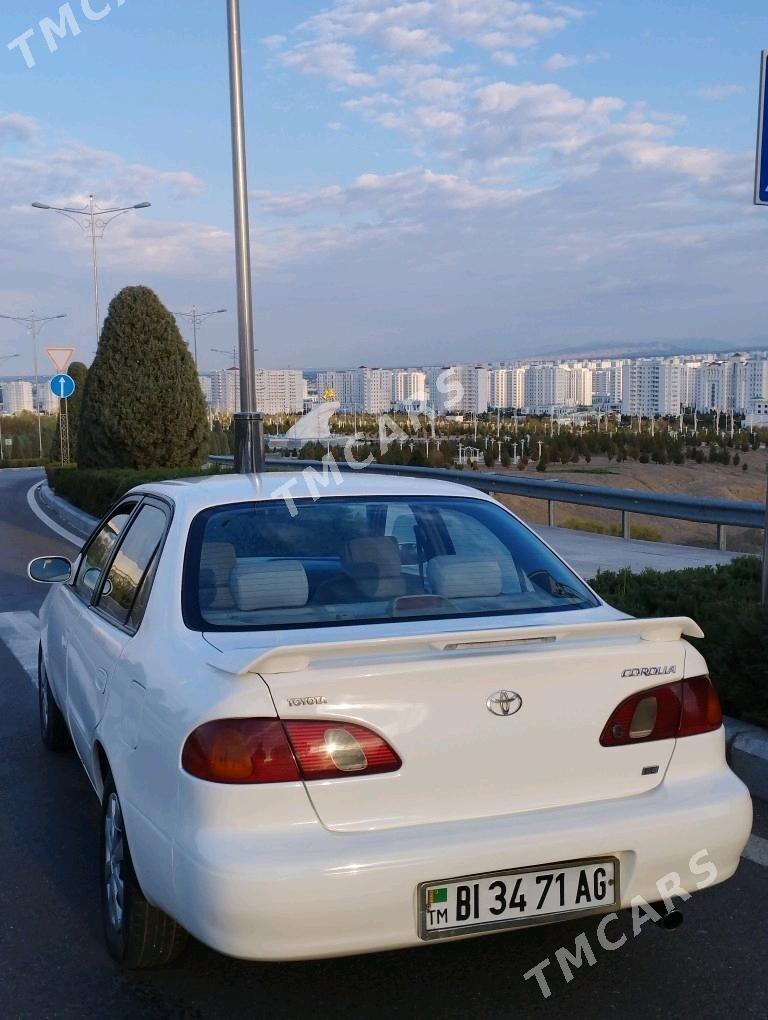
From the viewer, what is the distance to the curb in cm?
480

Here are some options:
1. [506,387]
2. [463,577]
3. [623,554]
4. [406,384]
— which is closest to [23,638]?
[463,577]

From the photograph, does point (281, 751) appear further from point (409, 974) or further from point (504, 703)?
point (409, 974)

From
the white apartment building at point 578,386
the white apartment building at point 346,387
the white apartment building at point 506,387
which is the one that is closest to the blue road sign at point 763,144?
the white apartment building at point 346,387

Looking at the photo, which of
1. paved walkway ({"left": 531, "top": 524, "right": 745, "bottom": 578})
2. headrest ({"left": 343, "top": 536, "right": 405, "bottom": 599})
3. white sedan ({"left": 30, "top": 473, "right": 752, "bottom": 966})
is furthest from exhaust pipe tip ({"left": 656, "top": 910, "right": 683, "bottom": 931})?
paved walkway ({"left": 531, "top": 524, "right": 745, "bottom": 578})

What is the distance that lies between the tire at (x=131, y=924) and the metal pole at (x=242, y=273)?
10.3 m

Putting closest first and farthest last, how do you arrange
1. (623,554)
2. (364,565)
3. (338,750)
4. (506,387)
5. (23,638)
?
(338,750) < (364,565) < (23,638) < (623,554) < (506,387)

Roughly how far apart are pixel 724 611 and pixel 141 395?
14.5 m

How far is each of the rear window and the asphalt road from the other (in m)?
1.05

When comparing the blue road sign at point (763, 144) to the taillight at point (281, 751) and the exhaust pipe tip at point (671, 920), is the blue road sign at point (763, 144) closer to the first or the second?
the exhaust pipe tip at point (671, 920)

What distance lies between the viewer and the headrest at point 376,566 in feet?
12.0

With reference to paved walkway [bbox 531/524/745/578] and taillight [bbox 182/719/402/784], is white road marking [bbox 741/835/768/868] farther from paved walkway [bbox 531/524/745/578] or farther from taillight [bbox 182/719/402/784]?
paved walkway [bbox 531/524/745/578]

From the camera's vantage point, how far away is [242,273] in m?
13.6

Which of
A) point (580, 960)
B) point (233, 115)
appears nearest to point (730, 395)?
point (233, 115)

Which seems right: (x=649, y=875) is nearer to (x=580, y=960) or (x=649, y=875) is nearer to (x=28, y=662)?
(x=580, y=960)
